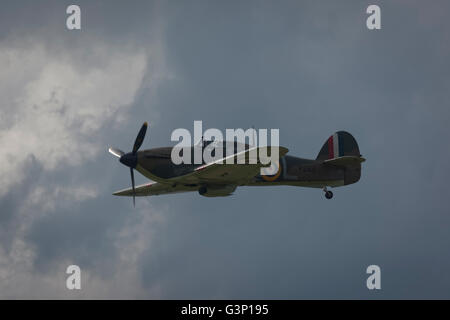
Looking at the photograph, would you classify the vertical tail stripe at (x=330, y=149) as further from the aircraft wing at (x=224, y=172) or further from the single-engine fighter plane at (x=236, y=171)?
the aircraft wing at (x=224, y=172)

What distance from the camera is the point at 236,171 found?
99.5ft

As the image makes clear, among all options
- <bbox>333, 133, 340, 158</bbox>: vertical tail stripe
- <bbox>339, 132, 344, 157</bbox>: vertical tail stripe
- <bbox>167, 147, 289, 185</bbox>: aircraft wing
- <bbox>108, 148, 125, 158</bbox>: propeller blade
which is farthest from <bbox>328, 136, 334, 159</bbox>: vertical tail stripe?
<bbox>108, 148, 125, 158</bbox>: propeller blade

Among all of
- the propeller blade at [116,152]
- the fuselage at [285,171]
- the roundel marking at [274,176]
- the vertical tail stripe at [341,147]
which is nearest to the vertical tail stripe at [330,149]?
the vertical tail stripe at [341,147]

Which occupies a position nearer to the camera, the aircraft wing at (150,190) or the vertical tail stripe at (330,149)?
the aircraft wing at (150,190)

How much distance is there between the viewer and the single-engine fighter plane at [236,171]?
29984 millimetres

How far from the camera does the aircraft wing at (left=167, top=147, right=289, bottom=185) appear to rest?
29375 mm

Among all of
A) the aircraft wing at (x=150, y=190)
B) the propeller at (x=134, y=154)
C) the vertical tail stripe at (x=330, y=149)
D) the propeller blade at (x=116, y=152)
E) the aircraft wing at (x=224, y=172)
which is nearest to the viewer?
the aircraft wing at (x=224, y=172)

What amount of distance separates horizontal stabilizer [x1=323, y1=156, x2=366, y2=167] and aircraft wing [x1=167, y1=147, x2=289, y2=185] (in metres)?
5.24

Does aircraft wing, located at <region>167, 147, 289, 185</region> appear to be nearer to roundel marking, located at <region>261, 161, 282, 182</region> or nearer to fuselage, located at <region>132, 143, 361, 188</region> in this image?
fuselage, located at <region>132, 143, 361, 188</region>
